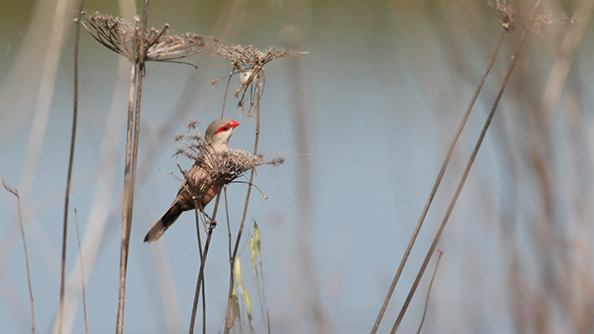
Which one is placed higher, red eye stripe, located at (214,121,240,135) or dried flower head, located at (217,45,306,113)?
dried flower head, located at (217,45,306,113)

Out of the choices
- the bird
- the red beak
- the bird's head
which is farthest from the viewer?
the red beak

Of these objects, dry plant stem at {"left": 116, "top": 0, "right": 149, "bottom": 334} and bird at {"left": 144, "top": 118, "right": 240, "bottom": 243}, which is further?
bird at {"left": 144, "top": 118, "right": 240, "bottom": 243}

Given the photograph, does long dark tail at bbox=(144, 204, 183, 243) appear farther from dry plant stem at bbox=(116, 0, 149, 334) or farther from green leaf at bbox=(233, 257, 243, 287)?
dry plant stem at bbox=(116, 0, 149, 334)

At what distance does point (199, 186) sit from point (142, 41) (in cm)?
53

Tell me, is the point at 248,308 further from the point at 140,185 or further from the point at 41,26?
the point at 41,26

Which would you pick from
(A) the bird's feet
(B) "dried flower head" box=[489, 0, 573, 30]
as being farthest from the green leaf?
(B) "dried flower head" box=[489, 0, 573, 30]

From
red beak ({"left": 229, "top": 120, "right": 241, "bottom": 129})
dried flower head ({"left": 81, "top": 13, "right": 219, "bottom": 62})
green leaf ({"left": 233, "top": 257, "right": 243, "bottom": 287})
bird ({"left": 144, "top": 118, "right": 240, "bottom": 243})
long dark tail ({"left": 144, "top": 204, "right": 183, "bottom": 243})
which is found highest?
dried flower head ({"left": 81, "top": 13, "right": 219, "bottom": 62})

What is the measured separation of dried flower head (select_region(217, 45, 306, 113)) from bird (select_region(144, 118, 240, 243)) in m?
0.25

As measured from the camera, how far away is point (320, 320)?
73.9 inches

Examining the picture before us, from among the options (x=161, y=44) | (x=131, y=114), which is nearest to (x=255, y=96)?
(x=161, y=44)

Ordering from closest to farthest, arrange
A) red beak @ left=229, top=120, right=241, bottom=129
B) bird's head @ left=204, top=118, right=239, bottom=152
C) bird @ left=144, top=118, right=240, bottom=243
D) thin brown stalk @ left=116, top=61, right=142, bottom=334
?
1. thin brown stalk @ left=116, top=61, right=142, bottom=334
2. bird @ left=144, top=118, right=240, bottom=243
3. bird's head @ left=204, top=118, right=239, bottom=152
4. red beak @ left=229, top=120, right=241, bottom=129

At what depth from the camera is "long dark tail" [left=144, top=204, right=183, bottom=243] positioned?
7.43ft

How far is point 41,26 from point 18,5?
4.16m

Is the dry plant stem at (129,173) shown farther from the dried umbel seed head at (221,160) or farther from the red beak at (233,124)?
the red beak at (233,124)
